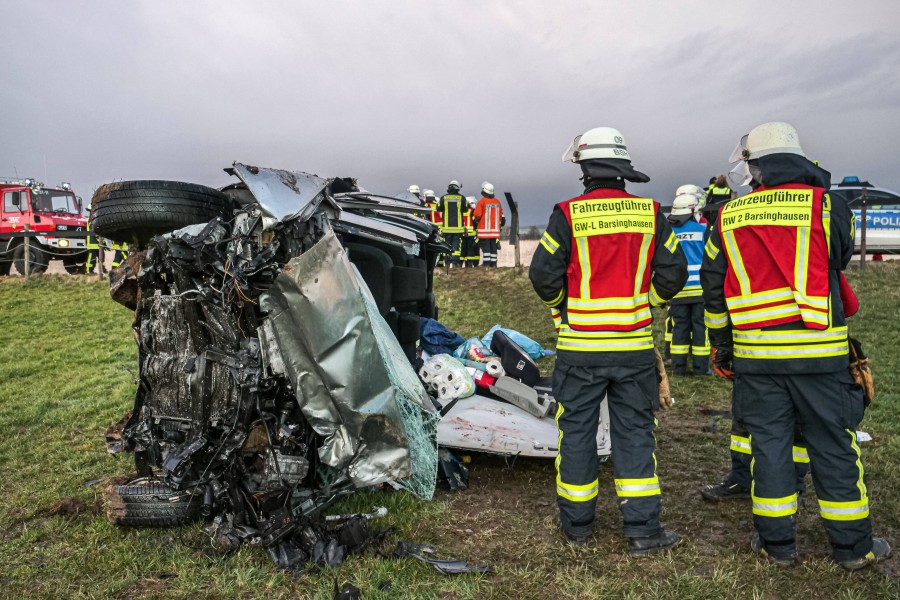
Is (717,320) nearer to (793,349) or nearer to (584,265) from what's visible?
(793,349)

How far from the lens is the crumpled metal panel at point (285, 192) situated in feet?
10.4

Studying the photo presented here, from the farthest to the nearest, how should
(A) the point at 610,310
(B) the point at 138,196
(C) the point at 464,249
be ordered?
(C) the point at 464,249 < (B) the point at 138,196 < (A) the point at 610,310

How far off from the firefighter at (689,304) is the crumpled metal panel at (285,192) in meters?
4.28

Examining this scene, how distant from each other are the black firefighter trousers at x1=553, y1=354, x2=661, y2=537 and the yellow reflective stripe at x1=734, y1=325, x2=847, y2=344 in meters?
0.49

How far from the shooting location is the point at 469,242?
14.5 meters

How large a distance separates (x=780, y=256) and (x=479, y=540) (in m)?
1.93

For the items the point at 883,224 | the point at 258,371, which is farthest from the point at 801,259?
the point at 883,224

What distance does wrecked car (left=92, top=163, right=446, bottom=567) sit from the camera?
3.13 metres

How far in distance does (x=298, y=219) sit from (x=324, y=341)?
636 mm

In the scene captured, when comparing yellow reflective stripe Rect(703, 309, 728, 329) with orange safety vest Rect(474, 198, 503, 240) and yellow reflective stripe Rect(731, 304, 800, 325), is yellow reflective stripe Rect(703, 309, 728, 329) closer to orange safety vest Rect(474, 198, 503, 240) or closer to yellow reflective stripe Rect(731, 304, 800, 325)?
yellow reflective stripe Rect(731, 304, 800, 325)

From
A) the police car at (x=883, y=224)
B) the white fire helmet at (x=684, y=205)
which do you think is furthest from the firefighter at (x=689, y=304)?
the police car at (x=883, y=224)

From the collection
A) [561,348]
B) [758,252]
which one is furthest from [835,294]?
[561,348]

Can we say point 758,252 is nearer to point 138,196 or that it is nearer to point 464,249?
point 138,196

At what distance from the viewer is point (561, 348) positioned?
10.5ft
